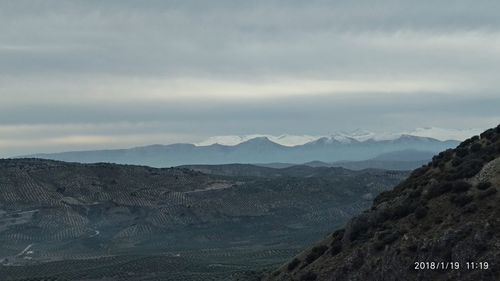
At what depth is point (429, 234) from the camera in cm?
4322

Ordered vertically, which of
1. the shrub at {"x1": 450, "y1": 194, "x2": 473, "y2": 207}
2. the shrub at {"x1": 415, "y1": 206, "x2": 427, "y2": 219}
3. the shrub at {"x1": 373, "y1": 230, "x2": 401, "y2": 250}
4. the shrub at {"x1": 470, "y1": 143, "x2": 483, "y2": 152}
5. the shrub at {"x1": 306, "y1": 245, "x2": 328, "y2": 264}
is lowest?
the shrub at {"x1": 306, "y1": 245, "x2": 328, "y2": 264}

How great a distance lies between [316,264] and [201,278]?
43.6 metres

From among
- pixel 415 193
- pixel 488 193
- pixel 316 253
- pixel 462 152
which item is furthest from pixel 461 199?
pixel 462 152

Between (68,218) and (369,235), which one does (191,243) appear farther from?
(369,235)

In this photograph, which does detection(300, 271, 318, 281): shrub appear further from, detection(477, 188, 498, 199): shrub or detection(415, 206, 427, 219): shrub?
detection(477, 188, 498, 199): shrub

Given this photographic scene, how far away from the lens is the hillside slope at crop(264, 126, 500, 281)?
40.2 meters

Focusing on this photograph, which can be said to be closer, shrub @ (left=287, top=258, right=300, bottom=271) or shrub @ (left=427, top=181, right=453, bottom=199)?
shrub @ (left=427, top=181, right=453, bottom=199)

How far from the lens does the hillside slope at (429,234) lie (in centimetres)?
4022

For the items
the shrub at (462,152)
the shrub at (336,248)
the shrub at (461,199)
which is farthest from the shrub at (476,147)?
the shrub at (336,248)

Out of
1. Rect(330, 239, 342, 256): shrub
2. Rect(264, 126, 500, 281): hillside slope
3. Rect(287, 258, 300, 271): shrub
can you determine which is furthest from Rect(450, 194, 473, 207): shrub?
Rect(287, 258, 300, 271): shrub

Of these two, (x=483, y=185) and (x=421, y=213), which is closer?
(x=483, y=185)

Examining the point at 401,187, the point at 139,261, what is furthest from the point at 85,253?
the point at 401,187

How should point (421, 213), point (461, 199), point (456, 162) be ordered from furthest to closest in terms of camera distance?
1. point (456, 162)
2. point (421, 213)
3. point (461, 199)

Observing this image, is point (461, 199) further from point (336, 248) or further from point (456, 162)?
point (456, 162)
